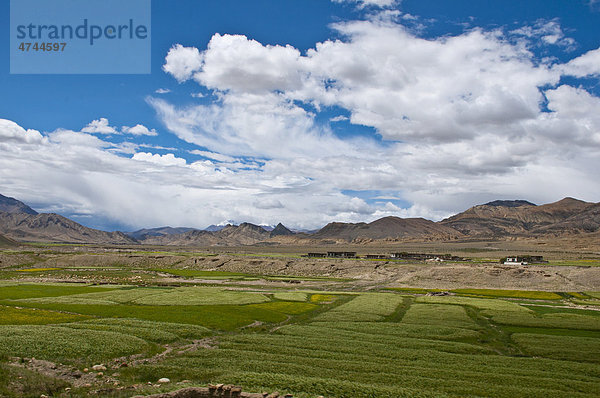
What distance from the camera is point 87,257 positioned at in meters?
160

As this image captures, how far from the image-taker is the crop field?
24141mm

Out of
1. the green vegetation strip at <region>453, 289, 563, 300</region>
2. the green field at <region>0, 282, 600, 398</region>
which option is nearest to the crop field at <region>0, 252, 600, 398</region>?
the green field at <region>0, 282, 600, 398</region>

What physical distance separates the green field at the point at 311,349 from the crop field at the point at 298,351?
0.11 m

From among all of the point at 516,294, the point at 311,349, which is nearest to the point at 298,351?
the point at 311,349

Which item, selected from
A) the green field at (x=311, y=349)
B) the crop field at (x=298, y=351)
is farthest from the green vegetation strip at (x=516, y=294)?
the crop field at (x=298, y=351)

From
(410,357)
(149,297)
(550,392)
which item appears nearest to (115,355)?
(410,357)

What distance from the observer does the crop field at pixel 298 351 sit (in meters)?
24.1

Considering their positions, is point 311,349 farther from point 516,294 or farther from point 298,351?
point 516,294

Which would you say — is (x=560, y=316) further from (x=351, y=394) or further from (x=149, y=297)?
(x=149, y=297)

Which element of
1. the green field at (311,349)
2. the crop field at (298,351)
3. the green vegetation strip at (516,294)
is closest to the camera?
the crop field at (298,351)

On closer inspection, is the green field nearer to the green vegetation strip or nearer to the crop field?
the crop field

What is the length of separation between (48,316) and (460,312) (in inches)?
2137

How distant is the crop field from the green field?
4.4 inches

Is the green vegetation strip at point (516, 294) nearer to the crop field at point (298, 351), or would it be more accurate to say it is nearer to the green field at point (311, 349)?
the green field at point (311, 349)
